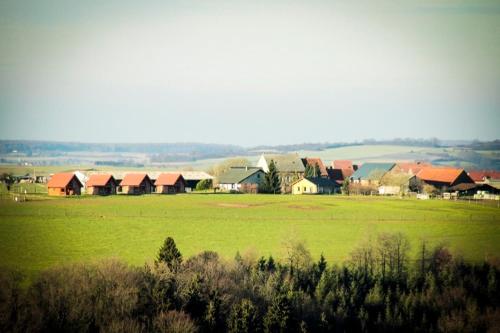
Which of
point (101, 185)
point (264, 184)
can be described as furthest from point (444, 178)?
point (101, 185)

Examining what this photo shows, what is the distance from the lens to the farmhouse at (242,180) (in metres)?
100

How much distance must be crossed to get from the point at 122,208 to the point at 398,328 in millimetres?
36885

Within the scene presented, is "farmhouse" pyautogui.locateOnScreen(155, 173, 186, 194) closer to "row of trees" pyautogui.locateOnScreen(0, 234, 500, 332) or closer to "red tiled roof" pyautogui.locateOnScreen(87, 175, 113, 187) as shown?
"red tiled roof" pyautogui.locateOnScreen(87, 175, 113, 187)

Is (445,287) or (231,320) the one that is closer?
(231,320)

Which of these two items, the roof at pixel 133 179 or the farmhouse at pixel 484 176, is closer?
the roof at pixel 133 179

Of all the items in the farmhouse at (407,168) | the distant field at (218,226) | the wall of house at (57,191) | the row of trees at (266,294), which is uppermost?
the farmhouse at (407,168)

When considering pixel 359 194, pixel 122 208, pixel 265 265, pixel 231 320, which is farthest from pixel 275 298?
pixel 359 194

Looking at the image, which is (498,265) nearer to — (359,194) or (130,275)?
(130,275)

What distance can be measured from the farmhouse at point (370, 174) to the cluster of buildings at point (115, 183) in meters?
29.5

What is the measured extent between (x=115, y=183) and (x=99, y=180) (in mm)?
2771

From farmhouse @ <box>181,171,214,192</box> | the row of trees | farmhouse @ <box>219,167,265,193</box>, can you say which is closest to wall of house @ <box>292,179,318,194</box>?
farmhouse @ <box>219,167,265,193</box>

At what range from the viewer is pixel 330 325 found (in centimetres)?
3959

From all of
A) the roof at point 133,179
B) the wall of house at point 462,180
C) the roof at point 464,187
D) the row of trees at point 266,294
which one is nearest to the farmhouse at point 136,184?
the roof at point 133,179

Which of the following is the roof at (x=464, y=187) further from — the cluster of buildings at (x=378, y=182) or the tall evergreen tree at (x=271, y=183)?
the tall evergreen tree at (x=271, y=183)
